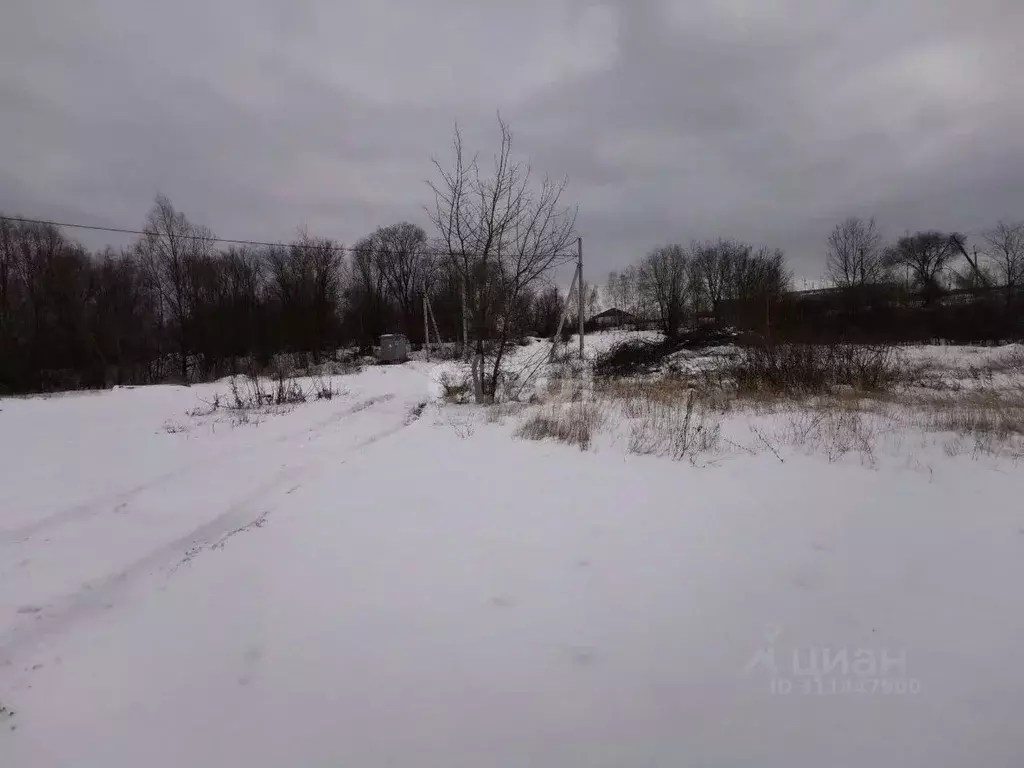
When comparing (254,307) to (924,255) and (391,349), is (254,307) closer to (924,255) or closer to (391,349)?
(391,349)

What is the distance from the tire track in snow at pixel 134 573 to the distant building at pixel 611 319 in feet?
175

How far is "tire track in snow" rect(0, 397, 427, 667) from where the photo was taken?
248 cm

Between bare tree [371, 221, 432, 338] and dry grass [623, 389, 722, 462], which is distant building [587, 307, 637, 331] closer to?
bare tree [371, 221, 432, 338]

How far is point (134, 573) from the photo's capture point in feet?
10.1

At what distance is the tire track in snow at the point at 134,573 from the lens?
8.14 ft

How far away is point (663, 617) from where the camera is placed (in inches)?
99.0

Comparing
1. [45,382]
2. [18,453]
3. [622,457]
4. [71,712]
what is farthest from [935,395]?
[45,382]

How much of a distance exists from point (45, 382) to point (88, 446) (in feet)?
81.0

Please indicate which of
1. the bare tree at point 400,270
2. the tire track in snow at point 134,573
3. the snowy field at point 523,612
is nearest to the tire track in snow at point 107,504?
the snowy field at point 523,612

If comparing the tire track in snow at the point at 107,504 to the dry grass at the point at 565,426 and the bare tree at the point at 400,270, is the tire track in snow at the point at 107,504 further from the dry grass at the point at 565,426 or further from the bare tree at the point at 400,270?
the bare tree at the point at 400,270

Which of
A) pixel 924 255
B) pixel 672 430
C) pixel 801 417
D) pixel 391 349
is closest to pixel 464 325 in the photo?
pixel 672 430

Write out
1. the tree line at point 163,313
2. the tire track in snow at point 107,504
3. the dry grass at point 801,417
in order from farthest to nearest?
the tree line at point 163,313, the dry grass at point 801,417, the tire track in snow at point 107,504

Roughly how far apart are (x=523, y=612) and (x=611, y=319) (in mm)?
59853

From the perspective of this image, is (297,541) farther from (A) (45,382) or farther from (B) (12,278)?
(B) (12,278)
